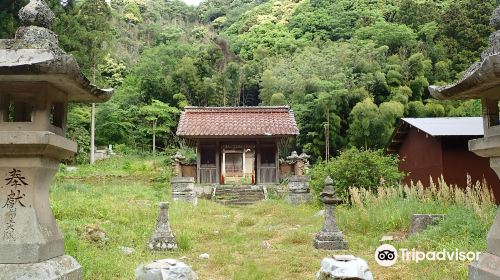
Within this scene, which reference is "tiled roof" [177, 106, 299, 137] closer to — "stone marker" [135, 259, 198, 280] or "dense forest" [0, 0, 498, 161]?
"dense forest" [0, 0, 498, 161]

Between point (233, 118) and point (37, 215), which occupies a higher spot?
point (233, 118)

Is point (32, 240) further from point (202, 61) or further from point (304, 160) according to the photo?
point (202, 61)

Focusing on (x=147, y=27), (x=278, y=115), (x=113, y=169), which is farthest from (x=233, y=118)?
(x=147, y=27)

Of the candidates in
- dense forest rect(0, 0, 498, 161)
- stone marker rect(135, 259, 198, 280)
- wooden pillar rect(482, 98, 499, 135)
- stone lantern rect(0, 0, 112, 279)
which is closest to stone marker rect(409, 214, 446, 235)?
wooden pillar rect(482, 98, 499, 135)

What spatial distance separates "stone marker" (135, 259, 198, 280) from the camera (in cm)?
486

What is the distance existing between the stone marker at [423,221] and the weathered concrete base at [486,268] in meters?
4.27

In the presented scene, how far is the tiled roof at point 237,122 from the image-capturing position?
68.5 ft

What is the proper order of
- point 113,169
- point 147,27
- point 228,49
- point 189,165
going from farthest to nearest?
point 147,27 → point 228,49 → point 113,169 → point 189,165

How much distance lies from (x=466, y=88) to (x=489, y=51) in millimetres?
420

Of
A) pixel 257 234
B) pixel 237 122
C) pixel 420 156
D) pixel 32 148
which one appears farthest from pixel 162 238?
pixel 237 122

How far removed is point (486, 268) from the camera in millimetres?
4371

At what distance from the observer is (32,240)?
4.25m

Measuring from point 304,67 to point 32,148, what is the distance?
30846mm

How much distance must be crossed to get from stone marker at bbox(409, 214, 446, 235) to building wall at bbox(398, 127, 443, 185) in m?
7.14
